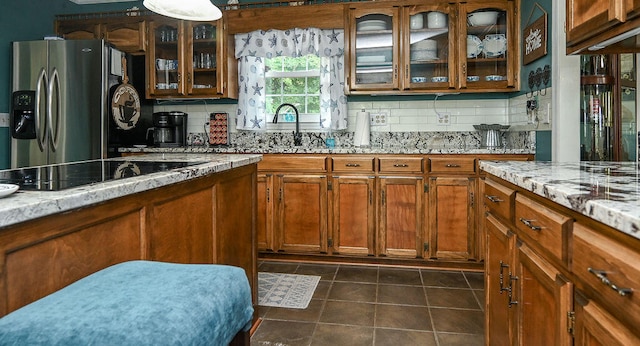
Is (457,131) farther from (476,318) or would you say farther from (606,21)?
(606,21)

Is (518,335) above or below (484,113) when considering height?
below

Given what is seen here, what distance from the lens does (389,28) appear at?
374 cm

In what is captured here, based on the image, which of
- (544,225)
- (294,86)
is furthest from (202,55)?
(544,225)

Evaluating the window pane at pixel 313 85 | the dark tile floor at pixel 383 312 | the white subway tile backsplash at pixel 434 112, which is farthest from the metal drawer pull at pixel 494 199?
the window pane at pixel 313 85

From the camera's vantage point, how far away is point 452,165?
335 centimetres

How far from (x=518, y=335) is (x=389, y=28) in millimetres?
2955

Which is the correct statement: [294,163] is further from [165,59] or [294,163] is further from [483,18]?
[483,18]

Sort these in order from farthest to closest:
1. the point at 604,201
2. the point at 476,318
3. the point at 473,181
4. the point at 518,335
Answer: the point at 473,181 < the point at 476,318 < the point at 518,335 < the point at 604,201

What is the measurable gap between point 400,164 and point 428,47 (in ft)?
3.62

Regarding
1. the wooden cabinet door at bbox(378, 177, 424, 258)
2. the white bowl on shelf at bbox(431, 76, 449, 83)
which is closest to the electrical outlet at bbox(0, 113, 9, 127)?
the wooden cabinet door at bbox(378, 177, 424, 258)

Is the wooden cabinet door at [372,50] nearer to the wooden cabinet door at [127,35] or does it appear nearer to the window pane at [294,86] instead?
the window pane at [294,86]

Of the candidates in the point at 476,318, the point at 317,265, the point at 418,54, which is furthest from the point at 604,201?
the point at 418,54

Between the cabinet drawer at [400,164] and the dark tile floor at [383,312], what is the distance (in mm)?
795

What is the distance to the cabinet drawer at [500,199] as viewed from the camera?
1452 mm
